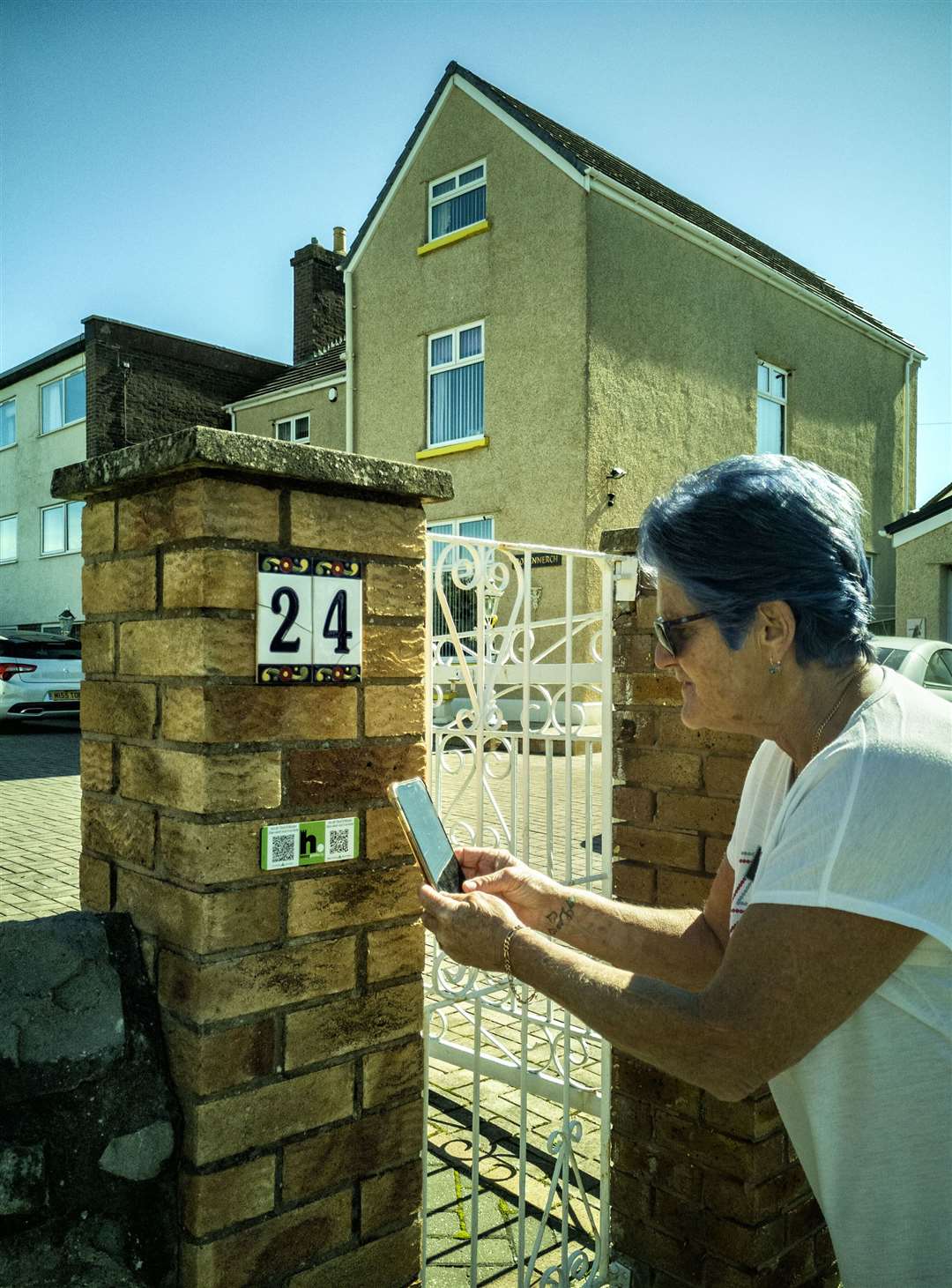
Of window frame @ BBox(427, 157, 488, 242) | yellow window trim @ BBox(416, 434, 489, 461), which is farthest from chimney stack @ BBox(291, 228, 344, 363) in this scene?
yellow window trim @ BBox(416, 434, 489, 461)

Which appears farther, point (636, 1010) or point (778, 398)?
point (778, 398)

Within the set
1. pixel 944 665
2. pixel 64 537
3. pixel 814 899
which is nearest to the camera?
pixel 814 899

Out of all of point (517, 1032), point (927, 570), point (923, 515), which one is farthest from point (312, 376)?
point (517, 1032)

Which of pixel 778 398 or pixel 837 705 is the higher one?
pixel 778 398

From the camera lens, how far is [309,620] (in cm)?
176

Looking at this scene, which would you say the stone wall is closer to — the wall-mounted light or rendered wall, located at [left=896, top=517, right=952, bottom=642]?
the wall-mounted light

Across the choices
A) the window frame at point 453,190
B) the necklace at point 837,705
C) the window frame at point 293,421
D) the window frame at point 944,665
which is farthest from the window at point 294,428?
the necklace at point 837,705

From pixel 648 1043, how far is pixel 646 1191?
147 centimetres

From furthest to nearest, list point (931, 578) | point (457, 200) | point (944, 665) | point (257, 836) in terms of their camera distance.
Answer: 1. point (931, 578)
2. point (457, 200)
3. point (944, 665)
4. point (257, 836)

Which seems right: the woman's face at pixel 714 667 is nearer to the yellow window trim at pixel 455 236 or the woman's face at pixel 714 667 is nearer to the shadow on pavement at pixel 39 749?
the shadow on pavement at pixel 39 749

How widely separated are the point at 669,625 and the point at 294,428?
779 inches

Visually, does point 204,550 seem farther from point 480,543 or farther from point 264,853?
point 480,543

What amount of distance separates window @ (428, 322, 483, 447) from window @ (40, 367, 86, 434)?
10.6m

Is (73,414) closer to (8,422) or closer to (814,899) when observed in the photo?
(8,422)
